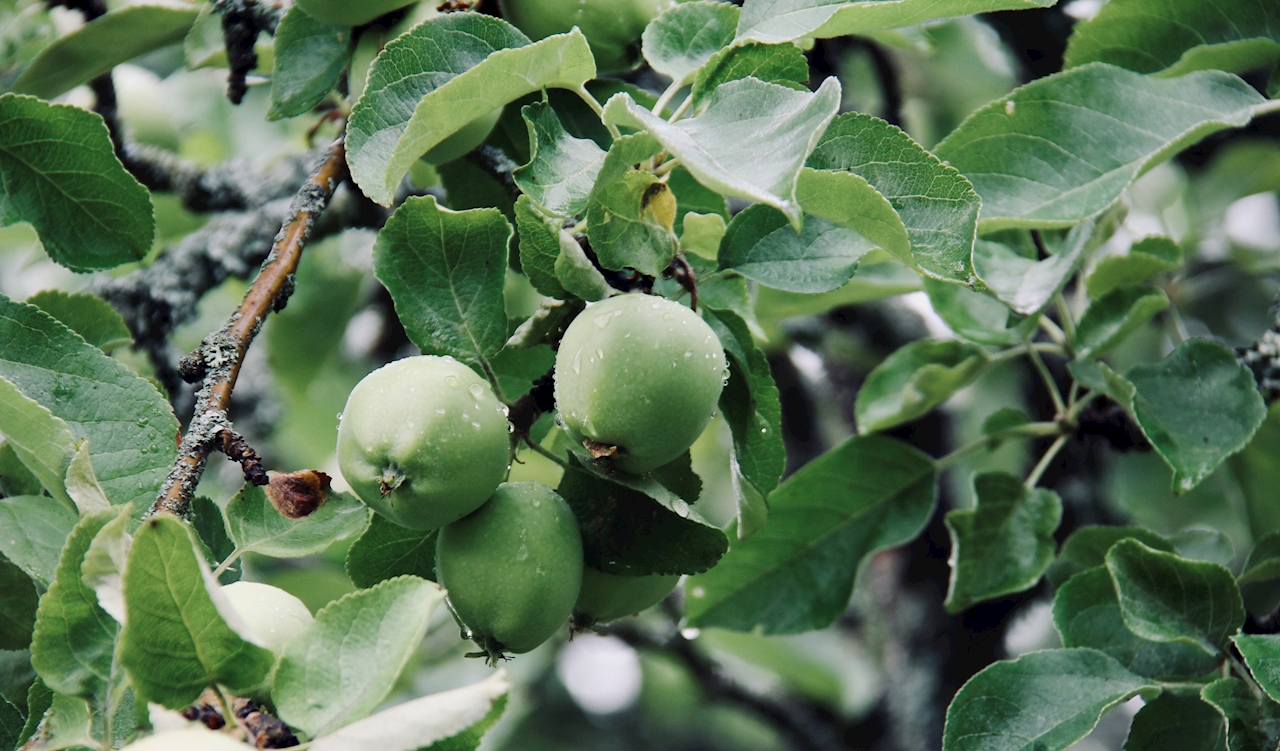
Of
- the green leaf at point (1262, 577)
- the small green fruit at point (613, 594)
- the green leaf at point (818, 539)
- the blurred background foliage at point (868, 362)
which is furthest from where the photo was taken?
the blurred background foliage at point (868, 362)

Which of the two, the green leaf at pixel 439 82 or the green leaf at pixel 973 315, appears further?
the green leaf at pixel 973 315

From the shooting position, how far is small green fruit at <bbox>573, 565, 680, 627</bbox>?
2.93 feet

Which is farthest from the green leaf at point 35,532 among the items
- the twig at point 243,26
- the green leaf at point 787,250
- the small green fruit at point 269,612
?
the green leaf at point 787,250

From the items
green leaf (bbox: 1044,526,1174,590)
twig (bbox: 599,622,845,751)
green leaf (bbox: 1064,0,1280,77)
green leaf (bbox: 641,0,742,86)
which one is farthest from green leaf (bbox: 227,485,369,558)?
twig (bbox: 599,622,845,751)

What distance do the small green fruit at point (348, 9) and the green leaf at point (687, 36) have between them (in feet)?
0.84

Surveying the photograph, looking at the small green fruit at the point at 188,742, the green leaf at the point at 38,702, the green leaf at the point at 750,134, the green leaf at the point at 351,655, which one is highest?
the green leaf at the point at 750,134

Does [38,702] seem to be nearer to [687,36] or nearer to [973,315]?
[687,36]

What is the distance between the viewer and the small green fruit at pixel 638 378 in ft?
→ 2.42

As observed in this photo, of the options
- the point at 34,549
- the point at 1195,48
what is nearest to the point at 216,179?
the point at 34,549

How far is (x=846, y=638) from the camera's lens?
266 cm

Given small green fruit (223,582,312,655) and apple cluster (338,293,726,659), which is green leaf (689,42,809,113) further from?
small green fruit (223,582,312,655)

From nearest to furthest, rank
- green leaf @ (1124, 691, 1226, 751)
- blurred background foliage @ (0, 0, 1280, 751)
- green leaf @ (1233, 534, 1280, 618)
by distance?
green leaf @ (1124, 691, 1226, 751) → green leaf @ (1233, 534, 1280, 618) → blurred background foliage @ (0, 0, 1280, 751)

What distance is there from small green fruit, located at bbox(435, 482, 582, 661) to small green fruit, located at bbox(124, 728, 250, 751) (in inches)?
9.3

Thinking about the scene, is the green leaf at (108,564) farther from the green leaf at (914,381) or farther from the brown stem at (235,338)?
the green leaf at (914,381)
